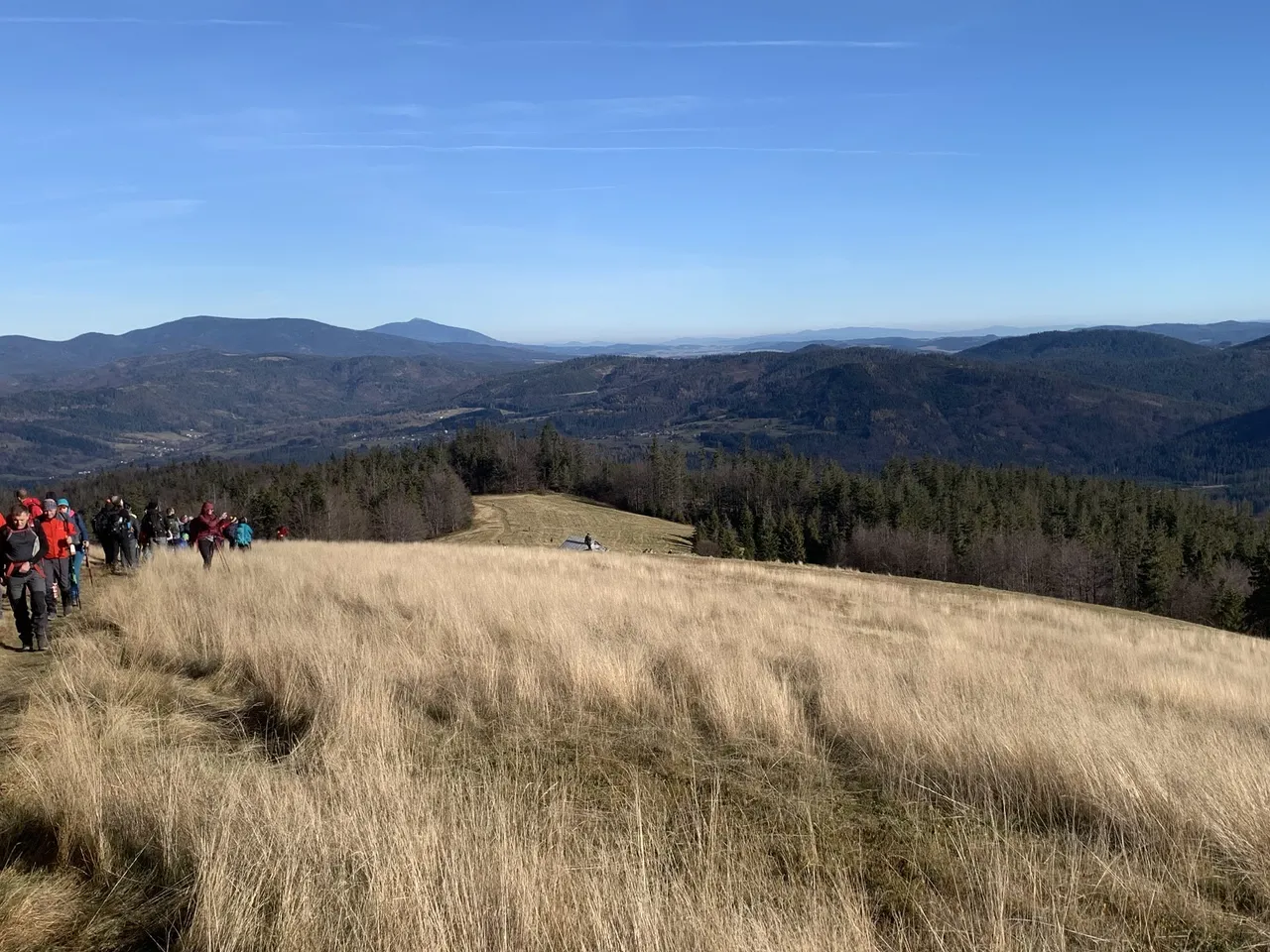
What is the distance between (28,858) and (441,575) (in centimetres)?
952

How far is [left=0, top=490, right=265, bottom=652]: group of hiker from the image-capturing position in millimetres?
8445

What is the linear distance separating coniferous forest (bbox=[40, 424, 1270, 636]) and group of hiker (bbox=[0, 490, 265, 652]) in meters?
47.9

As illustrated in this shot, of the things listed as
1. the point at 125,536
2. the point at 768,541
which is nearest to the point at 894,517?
the point at 768,541

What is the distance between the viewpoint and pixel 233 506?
278 ft

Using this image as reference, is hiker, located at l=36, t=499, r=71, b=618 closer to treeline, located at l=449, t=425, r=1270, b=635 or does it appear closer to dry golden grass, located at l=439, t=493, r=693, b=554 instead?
dry golden grass, located at l=439, t=493, r=693, b=554

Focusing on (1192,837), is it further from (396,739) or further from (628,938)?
Answer: (396,739)

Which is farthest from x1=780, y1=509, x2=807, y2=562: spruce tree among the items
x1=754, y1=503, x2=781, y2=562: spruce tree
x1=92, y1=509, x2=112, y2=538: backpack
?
x1=92, y1=509, x2=112, y2=538: backpack

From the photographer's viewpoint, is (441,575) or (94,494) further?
(94,494)

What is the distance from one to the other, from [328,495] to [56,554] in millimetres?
73758

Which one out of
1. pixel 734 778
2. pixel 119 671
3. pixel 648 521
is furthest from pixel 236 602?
pixel 648 521

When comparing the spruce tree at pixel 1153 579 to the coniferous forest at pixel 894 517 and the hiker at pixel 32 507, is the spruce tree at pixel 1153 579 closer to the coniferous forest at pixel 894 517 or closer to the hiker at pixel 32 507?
the coniferous forest at pixel 894 517

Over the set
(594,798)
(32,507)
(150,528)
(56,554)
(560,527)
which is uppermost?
(32,507)

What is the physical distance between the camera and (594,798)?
13.8 ft

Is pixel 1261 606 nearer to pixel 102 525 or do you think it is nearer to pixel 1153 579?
pixel 1153 579
